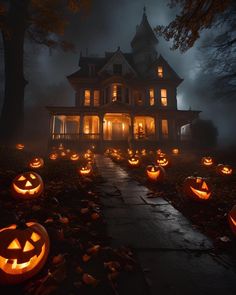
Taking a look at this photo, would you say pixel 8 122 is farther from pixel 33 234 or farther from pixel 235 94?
pixel 235 94

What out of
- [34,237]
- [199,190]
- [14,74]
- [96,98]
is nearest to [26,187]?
[34,237]

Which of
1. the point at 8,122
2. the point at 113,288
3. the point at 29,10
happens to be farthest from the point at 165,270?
the point at 29,10

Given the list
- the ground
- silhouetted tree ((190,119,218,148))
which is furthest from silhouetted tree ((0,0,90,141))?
silhouetted tree ((190,119,218,148))

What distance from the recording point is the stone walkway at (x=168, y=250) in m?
1.59

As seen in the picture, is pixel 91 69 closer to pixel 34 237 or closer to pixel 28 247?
pixel 34 237

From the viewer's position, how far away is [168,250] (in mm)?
2143

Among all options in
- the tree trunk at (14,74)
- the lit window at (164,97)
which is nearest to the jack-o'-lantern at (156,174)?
the tree trunk at (14,74)

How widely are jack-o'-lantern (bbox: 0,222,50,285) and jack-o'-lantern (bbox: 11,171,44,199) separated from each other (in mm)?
1924

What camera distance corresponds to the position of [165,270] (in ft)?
5.81

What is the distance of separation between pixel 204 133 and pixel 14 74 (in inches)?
830

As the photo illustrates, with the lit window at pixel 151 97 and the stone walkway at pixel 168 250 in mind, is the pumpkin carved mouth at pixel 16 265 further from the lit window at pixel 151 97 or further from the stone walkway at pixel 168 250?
the lit window at pixel 151 97

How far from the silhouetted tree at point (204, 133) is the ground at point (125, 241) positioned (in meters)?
19.5

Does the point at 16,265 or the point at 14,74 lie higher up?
the point at 14,74

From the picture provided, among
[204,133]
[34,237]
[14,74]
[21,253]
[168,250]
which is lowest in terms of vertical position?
[168,250]
